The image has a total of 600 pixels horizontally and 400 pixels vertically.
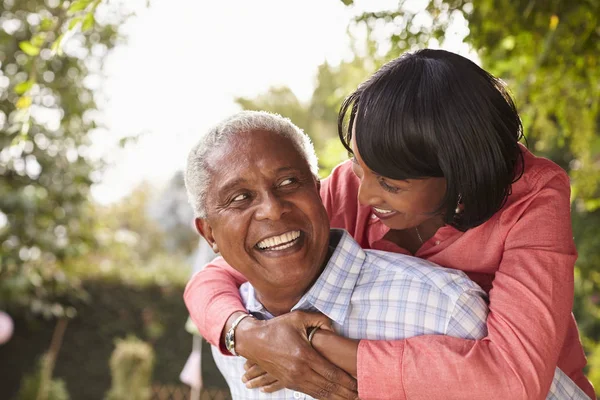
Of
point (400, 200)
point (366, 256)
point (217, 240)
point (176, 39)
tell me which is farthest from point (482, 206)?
point (176, 39)

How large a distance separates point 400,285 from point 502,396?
1.61 feet

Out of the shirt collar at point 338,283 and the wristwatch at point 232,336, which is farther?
the wristwatch at point 232,336

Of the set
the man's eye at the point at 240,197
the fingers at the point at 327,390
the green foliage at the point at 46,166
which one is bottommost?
the green foliage at the point at 46,166

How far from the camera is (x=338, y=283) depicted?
7.72 feet

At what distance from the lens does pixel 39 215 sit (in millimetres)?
9266

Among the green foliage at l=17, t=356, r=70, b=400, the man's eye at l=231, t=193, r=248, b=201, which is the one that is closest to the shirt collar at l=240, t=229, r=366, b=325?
the man's eye at l=231, t=193, r=248, b=201

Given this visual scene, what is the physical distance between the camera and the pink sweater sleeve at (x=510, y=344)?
188 centimetres

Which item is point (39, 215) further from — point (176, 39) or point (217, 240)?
point (217, 240)

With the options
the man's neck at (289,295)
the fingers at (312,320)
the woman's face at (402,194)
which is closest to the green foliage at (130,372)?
the man's neck at (289,295)

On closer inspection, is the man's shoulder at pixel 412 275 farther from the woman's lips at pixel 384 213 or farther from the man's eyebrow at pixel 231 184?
the man's eyebrow at pixel 231 184

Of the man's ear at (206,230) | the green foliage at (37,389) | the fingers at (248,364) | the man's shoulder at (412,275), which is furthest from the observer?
the green foliage at (37,389)

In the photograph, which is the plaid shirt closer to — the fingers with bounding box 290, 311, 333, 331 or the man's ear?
the fingers with bounding box 290, 311, 333, 331

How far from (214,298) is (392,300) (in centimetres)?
76

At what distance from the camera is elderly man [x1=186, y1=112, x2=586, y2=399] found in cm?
225
